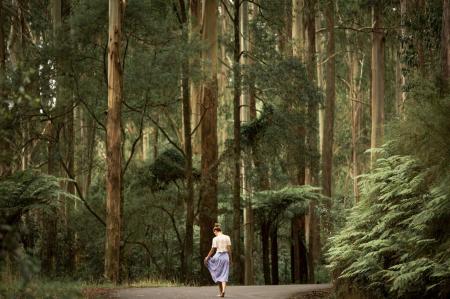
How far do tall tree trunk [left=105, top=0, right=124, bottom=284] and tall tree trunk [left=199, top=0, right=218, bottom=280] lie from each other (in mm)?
3952

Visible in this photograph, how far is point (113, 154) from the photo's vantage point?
1892cm

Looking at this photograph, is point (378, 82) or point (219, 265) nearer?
point (219, 265)

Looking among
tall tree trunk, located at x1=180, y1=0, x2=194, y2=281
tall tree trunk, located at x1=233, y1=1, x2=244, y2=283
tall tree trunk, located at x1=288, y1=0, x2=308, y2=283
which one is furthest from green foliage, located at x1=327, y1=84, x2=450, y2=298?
tall tree trunk, located at x1=288, y1=0, x2=308, y2=283

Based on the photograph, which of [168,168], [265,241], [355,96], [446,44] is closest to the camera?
[446,44]

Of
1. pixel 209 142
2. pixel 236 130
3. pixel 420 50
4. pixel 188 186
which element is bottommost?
pixel 188 186

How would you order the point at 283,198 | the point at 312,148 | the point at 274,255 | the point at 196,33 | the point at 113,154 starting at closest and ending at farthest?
the point at 113,154
the point at 196,33
the point at 283,198
the point at 274,255
the point at 312,148

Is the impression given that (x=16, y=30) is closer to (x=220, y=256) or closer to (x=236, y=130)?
(x=236, y=130)

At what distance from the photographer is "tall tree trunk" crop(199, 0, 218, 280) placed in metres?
22.7

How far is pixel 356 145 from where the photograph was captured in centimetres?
4266

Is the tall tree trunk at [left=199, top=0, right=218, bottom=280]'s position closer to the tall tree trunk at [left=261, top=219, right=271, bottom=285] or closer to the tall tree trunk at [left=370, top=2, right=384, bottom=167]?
the tall tree trunk at [left=261, top=219, right=271, bottom=285]

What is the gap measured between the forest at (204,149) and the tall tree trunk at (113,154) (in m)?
0.04

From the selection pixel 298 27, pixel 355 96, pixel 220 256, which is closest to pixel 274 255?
pixel 298 27

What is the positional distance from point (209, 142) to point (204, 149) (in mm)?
290

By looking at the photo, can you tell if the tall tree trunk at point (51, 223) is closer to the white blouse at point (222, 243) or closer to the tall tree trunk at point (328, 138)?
the white blouse at point (222, 243)
